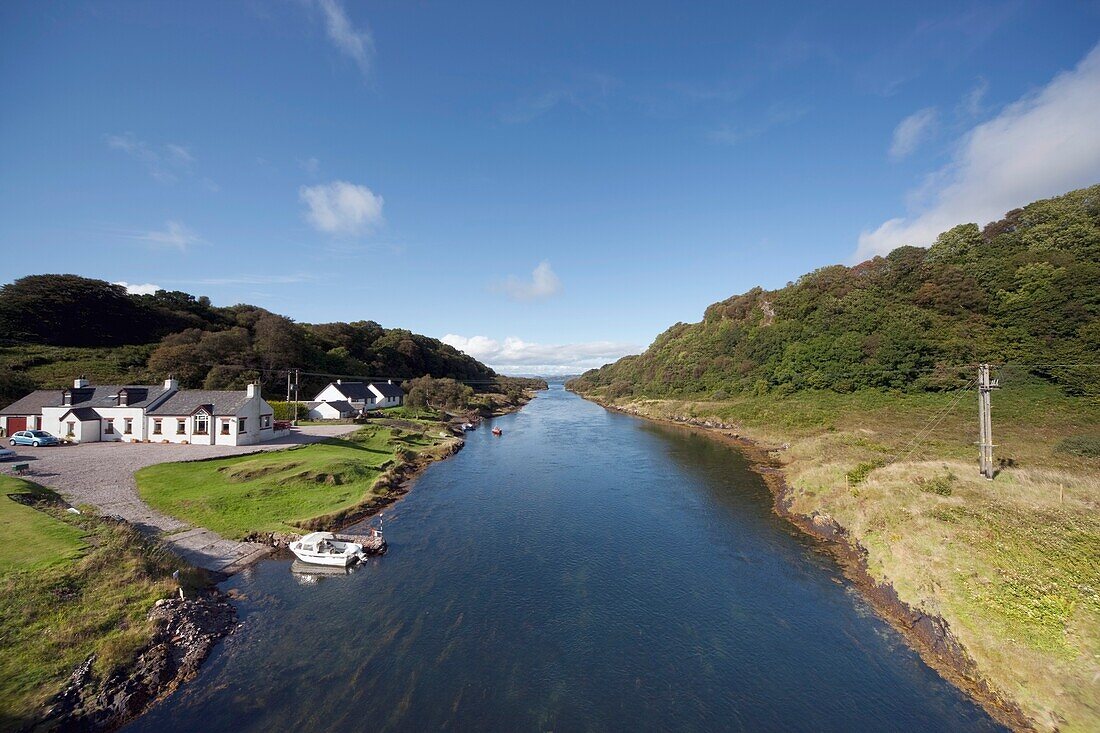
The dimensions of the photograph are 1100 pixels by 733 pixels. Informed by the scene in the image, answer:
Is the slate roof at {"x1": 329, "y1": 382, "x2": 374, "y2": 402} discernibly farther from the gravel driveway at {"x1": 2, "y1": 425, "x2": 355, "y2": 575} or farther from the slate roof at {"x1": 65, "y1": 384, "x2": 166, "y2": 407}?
the gravel driveway at {"x1": 2, "y1": 425, "x2": 355, "y2": 575}

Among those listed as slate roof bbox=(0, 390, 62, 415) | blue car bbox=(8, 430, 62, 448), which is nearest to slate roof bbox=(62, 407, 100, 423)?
blue car bbox=(8, 430, 62, 448)

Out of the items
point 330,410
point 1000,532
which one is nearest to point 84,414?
point 330,410

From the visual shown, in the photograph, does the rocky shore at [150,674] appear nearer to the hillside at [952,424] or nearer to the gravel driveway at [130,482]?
the gravel driveway at [130,482]

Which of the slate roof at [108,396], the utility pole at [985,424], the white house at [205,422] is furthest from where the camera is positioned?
the slate roof at [108,396]

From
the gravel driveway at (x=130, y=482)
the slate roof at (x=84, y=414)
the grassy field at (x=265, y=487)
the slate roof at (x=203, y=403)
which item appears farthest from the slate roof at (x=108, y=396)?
the grassy field at (x=265, y=487)

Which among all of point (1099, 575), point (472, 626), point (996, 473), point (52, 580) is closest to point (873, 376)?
point (996, 473)

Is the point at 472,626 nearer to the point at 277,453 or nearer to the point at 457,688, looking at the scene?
the point at 457,688

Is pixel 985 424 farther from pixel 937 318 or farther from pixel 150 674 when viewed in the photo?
pixel 937 318
